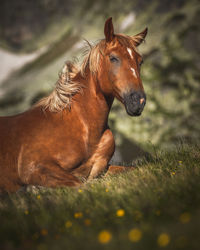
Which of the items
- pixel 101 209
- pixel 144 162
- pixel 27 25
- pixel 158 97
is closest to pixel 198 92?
pixel 158 97

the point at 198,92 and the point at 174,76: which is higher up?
the point at 174,76

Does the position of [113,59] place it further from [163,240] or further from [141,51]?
[141,51]

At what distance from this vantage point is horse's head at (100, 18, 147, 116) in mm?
4363

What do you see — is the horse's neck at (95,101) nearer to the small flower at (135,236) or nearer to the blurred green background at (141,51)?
the blurred green background at (141,51)

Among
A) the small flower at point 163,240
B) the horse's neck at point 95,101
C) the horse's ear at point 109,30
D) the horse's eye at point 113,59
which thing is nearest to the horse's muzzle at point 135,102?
the horse's eye at point 113,59

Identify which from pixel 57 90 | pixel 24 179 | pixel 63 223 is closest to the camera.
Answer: pixel 63 223

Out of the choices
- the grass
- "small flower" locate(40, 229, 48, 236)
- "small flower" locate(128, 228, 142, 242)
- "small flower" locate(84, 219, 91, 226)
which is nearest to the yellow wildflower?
the grass

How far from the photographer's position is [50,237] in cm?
268

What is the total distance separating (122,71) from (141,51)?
4823cm

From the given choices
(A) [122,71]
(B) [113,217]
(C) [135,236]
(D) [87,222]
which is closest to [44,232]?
(D) [87,222]

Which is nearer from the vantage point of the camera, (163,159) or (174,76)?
(163,159)

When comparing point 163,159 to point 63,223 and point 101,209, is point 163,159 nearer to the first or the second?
point 101,209

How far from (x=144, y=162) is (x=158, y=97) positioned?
25.9 m

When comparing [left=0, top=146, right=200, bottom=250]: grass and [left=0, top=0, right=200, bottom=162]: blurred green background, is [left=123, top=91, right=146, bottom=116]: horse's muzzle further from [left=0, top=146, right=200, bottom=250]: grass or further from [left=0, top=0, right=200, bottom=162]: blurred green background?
[left=0, top=0, right=200, bottom=162]: blurred green background
